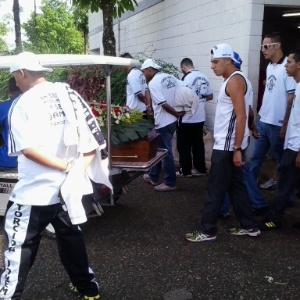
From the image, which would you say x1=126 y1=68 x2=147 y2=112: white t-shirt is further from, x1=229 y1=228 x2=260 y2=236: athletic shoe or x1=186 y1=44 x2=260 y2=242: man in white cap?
x1=229 y1=228 x2=260 y2=236: athletic shoe

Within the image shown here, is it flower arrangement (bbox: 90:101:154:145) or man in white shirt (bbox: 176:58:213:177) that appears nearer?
flower arrangement (bbox: 90:101:154:145)

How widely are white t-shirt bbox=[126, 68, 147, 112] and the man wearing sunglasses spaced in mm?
2173

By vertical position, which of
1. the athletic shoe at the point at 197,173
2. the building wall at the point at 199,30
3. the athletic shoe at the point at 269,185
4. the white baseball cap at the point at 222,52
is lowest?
the athletic shoe at the point at 197,173

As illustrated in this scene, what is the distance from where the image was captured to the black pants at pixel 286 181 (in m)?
4.20

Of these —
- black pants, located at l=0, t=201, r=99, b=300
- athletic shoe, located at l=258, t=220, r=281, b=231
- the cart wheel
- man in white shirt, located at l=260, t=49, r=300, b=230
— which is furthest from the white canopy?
athletic shoe, located at l=258, t=220, r=281, b=231

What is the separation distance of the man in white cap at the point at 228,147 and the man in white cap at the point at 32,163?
163 centimetres

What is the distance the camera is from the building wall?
6.19 m

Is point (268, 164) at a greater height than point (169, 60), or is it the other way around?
point (169, 60)

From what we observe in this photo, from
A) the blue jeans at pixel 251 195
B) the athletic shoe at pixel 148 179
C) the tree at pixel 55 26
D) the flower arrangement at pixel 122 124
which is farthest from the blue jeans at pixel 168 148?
the tree at pixel 55 26

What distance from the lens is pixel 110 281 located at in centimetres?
345

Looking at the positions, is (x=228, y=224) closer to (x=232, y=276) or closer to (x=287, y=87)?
(x=232, y=276)

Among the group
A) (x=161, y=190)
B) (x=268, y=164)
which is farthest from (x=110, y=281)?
(x=268, y=164)

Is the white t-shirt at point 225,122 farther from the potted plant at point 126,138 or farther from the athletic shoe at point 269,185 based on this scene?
the athletic shoe at point 269,185

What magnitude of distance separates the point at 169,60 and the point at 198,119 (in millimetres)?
3643
